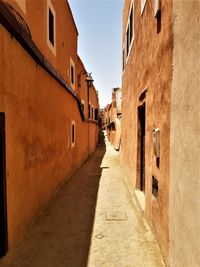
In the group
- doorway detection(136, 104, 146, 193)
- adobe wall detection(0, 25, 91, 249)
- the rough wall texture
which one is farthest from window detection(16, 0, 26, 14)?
doorway detection(136, 104, 146, 193)

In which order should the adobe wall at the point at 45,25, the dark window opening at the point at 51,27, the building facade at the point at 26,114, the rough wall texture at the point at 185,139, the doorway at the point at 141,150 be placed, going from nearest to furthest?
the rough wall texture at the point at 185,139, the building facade at the point at 26,114, the adobe wall at the point at 45,25, the doorway at the point at 141,150, the dark window opening at the point at 51,27

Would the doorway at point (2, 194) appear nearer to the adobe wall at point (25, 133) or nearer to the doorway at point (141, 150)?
the adobe wall at point (25, 133)

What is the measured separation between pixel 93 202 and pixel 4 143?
3728 millimetres

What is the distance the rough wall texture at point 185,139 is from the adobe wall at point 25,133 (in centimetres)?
263

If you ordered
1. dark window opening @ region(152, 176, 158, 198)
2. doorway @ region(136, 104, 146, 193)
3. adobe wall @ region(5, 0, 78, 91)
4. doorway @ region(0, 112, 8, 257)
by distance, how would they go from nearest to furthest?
doorway @ region(0, 112, 8, 257), dark window opening @ region(152, 176, 158, 198), adobe wall @ region(5, 0, 78, 91), doorway @ region(136, 104, 146, 193)

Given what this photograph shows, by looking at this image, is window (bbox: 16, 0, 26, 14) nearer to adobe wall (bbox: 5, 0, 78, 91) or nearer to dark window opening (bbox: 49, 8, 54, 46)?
adobe wall (bbox: 5, 0, 78, 91)

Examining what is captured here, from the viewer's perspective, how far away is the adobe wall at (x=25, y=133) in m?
3.48

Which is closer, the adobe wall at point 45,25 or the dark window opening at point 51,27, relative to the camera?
the adobe wall at point 45,25

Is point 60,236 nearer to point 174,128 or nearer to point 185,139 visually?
point 174,128

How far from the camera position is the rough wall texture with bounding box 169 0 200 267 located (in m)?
1.94

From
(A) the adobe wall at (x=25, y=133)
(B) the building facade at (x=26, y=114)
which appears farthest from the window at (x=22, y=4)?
(A) the adobe wall at (x=25, y=133)

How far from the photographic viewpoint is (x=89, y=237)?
409 cm

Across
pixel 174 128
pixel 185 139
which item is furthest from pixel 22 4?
pixel 185 139

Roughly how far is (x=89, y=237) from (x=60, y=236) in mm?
600
